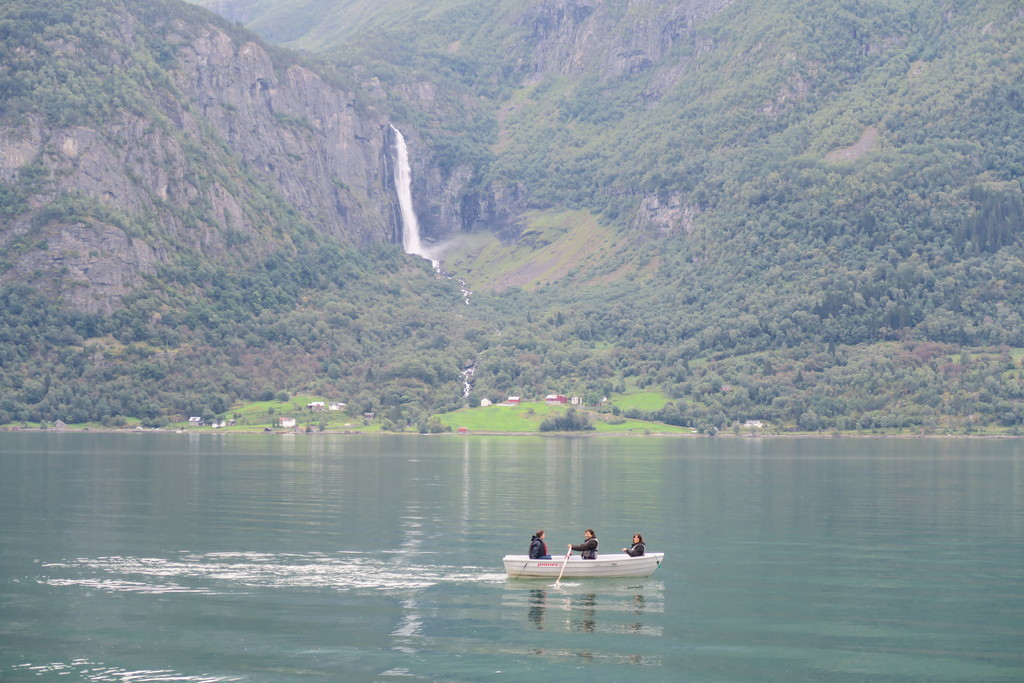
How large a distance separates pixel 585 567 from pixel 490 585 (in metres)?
5.56

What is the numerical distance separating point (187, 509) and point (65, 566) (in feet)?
96.4

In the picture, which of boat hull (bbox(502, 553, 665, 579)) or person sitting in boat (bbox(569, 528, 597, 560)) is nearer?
boat hull (bbox(502, 553, 665, 579))

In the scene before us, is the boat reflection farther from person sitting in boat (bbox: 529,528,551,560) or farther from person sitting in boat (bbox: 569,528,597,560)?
person sitting in boat (bbox: 529,528,551,560)

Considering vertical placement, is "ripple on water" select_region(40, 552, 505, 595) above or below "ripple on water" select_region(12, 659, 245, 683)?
above

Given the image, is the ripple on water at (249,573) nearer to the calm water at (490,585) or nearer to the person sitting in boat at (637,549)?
the calm water at (490,585)

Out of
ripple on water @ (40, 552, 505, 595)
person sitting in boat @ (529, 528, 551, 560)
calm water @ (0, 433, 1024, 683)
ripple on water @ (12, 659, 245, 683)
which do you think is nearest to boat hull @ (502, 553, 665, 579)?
person sitting in boat @ (529, 528, 551, 560)

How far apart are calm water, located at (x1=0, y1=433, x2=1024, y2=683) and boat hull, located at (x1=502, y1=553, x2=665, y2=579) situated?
0.87 meters

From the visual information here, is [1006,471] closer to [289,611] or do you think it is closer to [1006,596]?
[1006,596]

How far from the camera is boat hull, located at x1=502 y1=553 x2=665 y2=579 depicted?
225ft

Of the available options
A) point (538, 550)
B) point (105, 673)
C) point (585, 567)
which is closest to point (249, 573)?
point (538, 550)

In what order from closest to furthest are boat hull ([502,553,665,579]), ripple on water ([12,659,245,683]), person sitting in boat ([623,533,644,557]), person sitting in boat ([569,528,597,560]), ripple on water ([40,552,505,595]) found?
ripple on water ([12,659,245,683]), ripple on water ([40,552,505,595]), boat hull ([502,553,665,579]), person sitting in boat ([569,528,597,560]), person sitting in boat ([623,533,644,557])

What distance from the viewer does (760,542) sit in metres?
84.0

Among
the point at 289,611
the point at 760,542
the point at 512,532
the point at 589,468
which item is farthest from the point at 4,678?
the point at 589,468

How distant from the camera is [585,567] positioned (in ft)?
229
